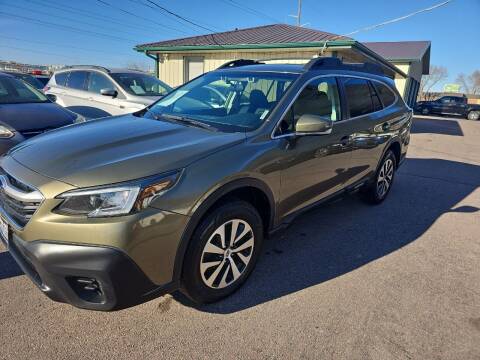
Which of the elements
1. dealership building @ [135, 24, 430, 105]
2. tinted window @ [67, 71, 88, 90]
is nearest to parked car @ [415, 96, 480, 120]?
dealership building @ [135, 24, 430, 105]

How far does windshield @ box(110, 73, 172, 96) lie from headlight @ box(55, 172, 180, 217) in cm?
607

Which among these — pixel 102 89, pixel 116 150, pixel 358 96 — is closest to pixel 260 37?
pixel 102 89

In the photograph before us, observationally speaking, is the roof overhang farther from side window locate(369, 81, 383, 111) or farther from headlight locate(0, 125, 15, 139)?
headlight locate(0, 125, 15, 139)

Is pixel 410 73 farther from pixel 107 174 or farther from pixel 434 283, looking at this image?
pixel 107 174

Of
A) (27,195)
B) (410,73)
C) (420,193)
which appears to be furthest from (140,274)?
(410,73)

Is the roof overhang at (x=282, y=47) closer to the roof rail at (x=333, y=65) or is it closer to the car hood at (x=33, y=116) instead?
the roof rail at (x=333, y=65)

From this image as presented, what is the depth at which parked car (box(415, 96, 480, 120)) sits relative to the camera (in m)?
29.7

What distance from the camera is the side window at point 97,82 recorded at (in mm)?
7918

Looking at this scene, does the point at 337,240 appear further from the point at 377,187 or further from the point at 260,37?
the point at 260,37

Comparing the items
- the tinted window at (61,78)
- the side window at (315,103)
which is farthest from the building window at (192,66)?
the side window at (315,103)

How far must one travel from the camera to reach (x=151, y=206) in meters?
2.10

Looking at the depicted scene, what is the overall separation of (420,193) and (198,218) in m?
4.99

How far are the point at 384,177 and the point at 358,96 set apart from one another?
1518 millimetres

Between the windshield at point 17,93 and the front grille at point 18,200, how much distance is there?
3.84 m
